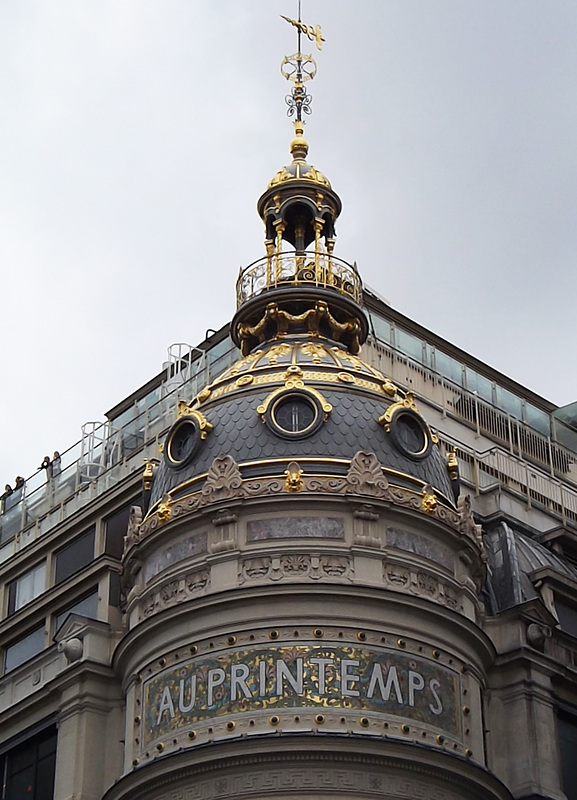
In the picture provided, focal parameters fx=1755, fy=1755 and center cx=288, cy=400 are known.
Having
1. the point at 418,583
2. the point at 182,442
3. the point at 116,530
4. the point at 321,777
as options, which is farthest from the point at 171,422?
the point at 321,777

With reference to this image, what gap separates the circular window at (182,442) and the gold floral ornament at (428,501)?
217 inches

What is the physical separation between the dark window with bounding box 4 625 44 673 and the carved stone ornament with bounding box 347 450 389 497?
12.2 metres

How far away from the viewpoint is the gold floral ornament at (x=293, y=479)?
125 ft

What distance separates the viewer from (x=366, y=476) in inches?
1511

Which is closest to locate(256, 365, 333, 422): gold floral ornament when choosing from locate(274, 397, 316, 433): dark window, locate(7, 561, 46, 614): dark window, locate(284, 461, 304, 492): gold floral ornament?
locate(274, 397, 316, 433): dark window

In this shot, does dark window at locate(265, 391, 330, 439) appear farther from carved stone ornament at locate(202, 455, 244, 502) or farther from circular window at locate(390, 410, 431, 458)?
circular window at locate(390, 410, 431, 458)

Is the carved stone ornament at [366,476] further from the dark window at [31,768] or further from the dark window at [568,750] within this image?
the dark window at [31,768]

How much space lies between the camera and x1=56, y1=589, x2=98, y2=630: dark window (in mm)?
Result: 44062

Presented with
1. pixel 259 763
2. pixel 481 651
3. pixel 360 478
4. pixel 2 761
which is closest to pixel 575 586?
pixel 481 651

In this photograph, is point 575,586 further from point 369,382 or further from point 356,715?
point 356,715

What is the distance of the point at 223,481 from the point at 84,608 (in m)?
7.97

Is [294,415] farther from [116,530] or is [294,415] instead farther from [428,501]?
[116,530]

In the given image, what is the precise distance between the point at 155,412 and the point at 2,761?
10.7m

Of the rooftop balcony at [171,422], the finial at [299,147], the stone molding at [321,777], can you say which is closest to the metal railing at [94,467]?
the rooftop balcony at [171,422]
